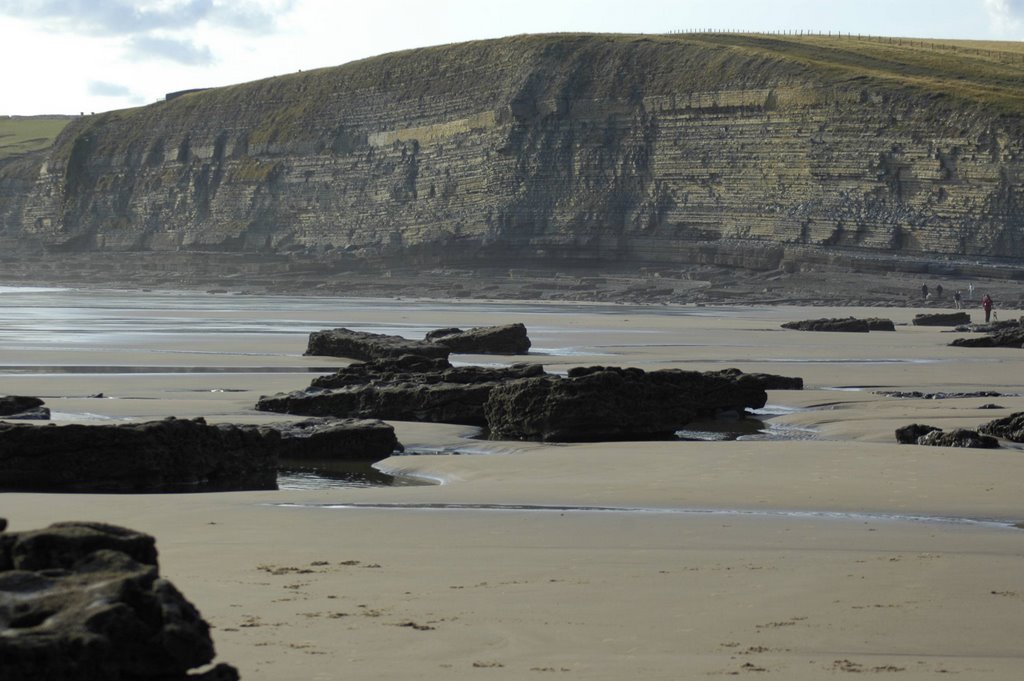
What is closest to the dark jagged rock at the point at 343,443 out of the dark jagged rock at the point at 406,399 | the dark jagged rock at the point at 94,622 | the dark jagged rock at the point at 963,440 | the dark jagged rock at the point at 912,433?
the dark jagged rock at the point at 406,399

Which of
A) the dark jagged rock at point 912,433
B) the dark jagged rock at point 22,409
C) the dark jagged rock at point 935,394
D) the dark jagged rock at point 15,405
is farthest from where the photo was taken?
the dark jagged rock at point 935,394

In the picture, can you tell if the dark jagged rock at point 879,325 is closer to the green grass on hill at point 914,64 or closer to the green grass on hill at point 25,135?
the green grass on hill at point 914,64

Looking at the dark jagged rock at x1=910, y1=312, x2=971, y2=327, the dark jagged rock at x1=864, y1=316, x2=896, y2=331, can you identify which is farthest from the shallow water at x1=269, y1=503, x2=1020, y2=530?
the dark jagged rock at x1=910, y1=312, x2=971, y2=327

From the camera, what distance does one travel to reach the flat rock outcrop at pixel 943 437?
11.5m

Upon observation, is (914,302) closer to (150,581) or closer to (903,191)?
(903,191)

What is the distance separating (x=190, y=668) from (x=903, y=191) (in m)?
63.0

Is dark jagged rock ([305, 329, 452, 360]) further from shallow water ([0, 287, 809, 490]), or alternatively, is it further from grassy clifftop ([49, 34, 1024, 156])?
grassy clifftop ([49, 34, 1024, 156])

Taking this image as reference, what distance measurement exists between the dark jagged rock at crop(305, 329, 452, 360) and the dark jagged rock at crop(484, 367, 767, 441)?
7160 millimetres

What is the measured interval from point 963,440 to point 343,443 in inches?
199

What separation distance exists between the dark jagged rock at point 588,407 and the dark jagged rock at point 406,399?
0.59 meters

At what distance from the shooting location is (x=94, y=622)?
350 cm

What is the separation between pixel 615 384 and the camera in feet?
41.8

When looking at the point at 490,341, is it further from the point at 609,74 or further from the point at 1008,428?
the point at 609,74

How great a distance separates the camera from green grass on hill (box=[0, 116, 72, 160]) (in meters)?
129
